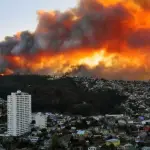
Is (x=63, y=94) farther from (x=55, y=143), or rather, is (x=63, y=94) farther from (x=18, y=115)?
(x=55, y=143)

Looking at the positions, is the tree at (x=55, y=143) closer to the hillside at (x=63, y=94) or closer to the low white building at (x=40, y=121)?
the low white building at (x=40, y=121)

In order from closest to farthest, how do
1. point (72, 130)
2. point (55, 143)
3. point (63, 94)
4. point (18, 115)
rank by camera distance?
point (55, 143) < point (72, 130) < point (18, 115) < point (63, 94)

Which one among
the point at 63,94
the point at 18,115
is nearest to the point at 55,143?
the point at 18,115

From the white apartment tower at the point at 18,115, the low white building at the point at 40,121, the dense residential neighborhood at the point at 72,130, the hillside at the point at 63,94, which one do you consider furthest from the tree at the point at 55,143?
the hillside at the point at 63,94

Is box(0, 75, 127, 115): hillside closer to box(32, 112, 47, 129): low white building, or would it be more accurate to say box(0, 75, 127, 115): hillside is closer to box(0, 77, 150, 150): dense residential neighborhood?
box(0, 77, 150, 150): dense residential neighborhood

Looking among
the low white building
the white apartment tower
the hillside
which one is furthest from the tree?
the hillside

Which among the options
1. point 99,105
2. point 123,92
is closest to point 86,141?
point 99,105

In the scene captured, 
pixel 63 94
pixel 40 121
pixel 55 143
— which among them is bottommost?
pixel 55 143
